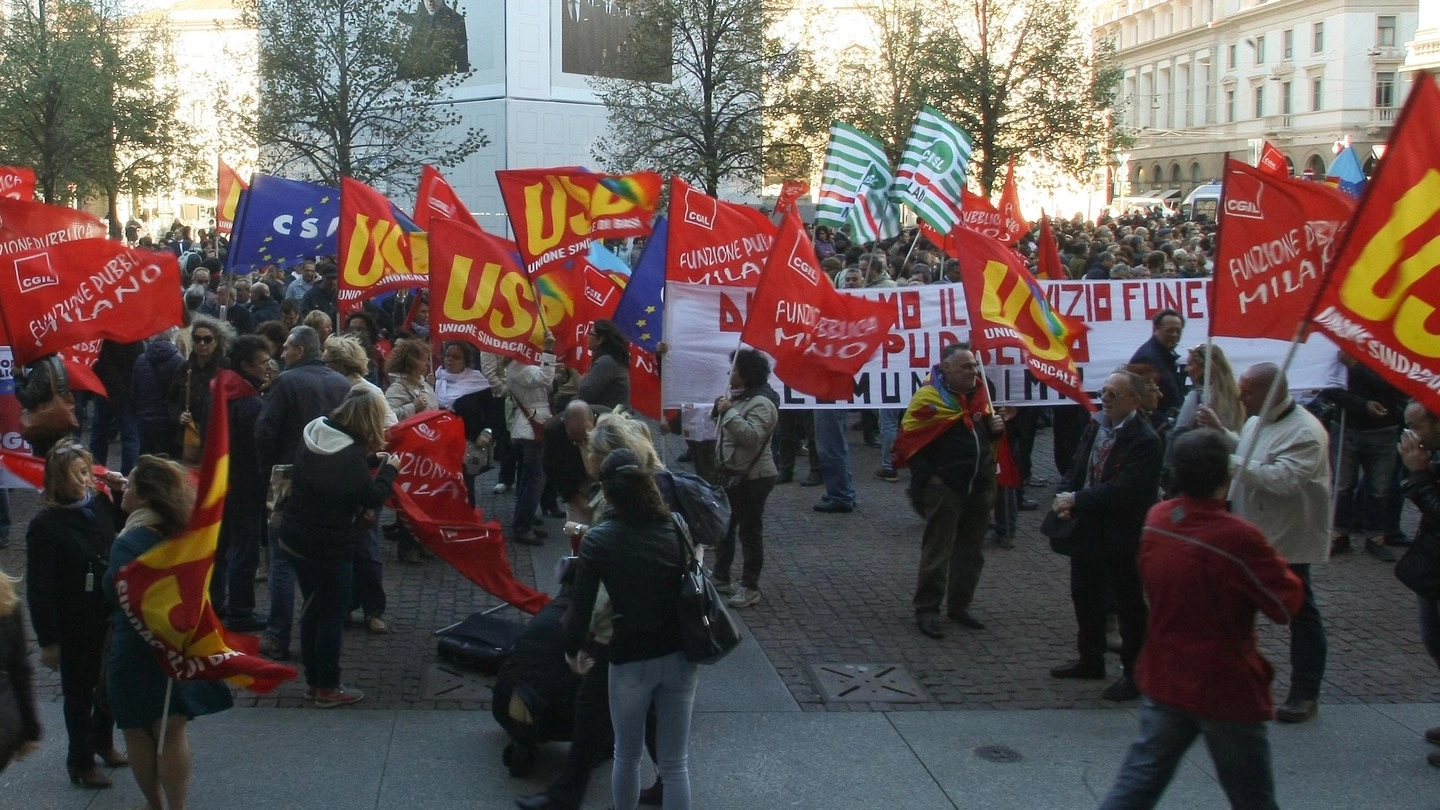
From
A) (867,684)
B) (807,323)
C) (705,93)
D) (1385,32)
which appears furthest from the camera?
(1385,32)

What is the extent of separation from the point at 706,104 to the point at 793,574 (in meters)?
18.5

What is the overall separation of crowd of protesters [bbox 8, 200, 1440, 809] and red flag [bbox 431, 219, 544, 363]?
0.38 meters

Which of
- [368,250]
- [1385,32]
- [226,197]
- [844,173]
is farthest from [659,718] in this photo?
[1385,32]

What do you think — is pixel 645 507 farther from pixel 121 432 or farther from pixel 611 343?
pixel 121 432

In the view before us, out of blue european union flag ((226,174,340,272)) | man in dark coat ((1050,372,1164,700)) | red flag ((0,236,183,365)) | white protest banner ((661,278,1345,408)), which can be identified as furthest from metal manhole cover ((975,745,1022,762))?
blue european union flag ((226,174,340,272))

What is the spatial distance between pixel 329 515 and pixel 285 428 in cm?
126

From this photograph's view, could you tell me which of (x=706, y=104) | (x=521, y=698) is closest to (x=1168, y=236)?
(x=706, y=104)

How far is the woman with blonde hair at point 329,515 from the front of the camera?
241 inches

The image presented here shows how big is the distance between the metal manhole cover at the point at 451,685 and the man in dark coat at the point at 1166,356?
4966 millimetres

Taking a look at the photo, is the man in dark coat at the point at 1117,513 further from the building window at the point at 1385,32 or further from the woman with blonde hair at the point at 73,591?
the building window at the point at 1385,32

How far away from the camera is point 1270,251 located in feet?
19.9

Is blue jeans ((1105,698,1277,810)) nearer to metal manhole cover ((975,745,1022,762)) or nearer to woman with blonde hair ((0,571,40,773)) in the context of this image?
metal manhole cover ((975,745,1022,762))

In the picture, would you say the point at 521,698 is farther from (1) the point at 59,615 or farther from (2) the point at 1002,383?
(2) the point at 1002,383

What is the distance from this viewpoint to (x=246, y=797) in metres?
5.25
